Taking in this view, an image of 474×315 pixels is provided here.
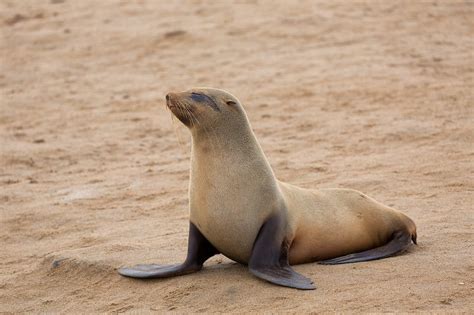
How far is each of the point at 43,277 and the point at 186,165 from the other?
2.77 metres

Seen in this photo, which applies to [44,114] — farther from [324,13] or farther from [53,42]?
[324,13]

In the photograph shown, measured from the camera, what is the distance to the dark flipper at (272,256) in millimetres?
4512

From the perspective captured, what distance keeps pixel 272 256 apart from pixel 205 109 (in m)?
0.81

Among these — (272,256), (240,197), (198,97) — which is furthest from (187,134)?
(272,256)

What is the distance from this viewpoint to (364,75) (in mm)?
10164

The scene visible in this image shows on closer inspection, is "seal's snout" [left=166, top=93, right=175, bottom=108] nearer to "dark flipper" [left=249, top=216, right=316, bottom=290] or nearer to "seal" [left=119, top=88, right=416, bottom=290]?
"seal" [left=119, top=88, right=416, bottom=290]

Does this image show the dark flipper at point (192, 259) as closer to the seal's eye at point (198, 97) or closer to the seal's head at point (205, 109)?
the seal's head at point (205, 109)

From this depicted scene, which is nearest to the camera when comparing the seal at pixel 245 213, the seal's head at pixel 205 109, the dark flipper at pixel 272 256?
the dark flipper at pixel 272 256

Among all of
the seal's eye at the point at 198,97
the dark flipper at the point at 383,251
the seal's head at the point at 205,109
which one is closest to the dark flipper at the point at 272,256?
the dark flipper at the point at 383,251

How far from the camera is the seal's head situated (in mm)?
4801

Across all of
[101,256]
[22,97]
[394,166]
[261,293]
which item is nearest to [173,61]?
[22,97]

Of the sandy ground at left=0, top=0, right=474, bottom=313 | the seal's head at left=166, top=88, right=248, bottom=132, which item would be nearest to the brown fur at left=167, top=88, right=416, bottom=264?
the seal's head at left=166, top=88, right=248, bottom=132

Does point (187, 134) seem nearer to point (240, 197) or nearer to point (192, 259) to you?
point (192, 259)

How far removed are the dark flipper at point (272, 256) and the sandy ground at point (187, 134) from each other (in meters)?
0.08
